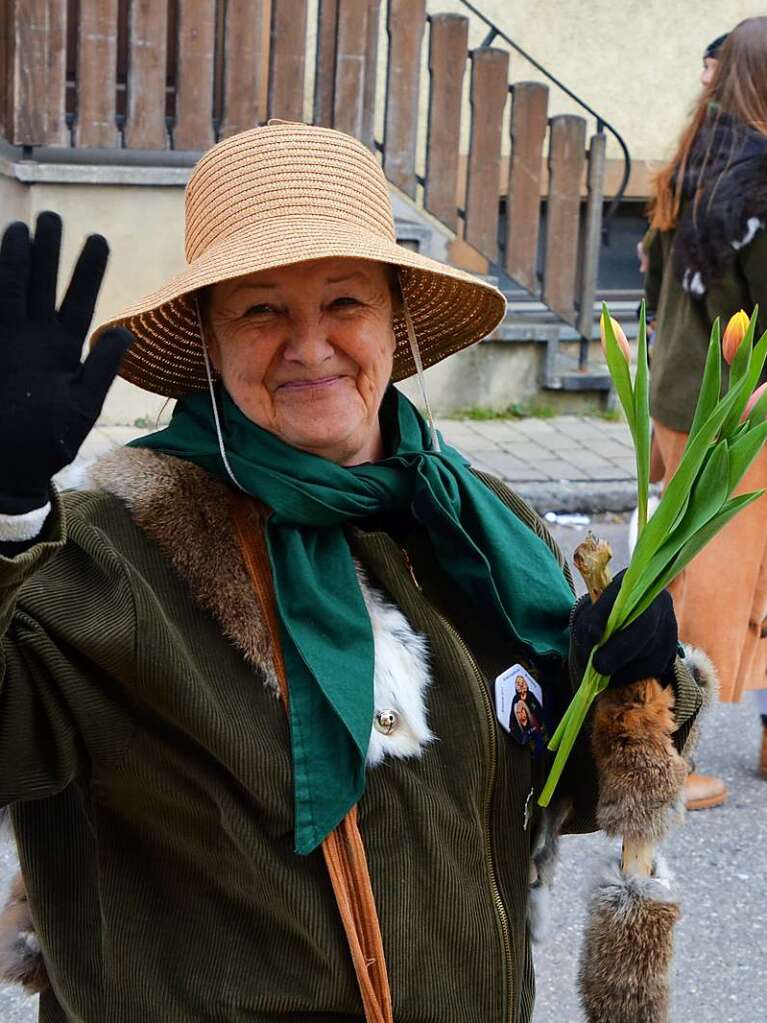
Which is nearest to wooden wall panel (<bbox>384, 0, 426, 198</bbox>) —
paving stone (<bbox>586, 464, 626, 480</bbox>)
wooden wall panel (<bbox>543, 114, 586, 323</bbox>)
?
wooden wall panel (<bbox>543, 114, 586, 323</bbox>)

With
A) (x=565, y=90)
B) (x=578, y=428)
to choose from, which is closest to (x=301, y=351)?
(x=578, y=428)

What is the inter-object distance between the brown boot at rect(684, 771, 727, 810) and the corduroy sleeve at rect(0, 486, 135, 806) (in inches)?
117

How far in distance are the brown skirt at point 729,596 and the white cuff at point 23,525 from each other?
2.79 meters

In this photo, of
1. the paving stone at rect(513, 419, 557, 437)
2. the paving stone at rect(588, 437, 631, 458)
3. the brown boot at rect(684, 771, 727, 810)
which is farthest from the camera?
the paving stone at rect(513, 419, 557, 437)

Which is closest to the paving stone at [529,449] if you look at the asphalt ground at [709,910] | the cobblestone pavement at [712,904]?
the cobblestone pavement at [712,904]

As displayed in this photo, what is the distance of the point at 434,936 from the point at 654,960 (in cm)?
41

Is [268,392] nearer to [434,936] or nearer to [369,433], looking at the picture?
[369,433]

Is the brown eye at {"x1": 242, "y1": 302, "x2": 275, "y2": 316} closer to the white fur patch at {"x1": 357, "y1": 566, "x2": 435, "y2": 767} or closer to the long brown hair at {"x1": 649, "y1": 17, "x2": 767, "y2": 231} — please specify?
the white fur patch at {"x1": 357, "y1": 566, "x2": 435, "y2": 767}

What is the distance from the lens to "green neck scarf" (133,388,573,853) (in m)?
1.71

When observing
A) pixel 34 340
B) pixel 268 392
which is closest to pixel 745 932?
pixel 268 392

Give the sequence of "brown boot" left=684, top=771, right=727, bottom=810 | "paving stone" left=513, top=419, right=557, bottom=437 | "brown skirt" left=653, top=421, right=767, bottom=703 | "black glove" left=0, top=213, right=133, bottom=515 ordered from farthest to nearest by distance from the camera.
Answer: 1. "paving stone" left=513, top=419, right=557, bottom=437
2. "brown boot" left=684, top=771, right=727, bottom=810
3. "brown skirt" left=653, top=421, right=767, bottom=703
4. "black glove" left=0, top=213, right=133, bottom=515

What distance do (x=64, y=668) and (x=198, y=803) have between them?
0.23 m

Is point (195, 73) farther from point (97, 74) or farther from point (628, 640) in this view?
point (628, 640)

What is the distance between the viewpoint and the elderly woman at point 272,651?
1.62m
